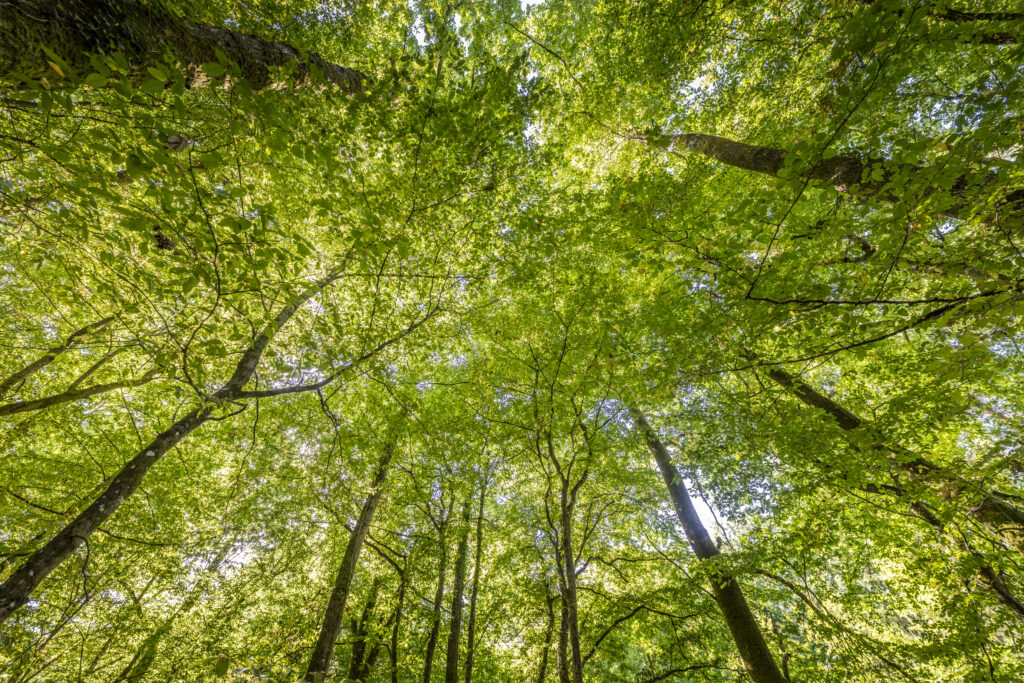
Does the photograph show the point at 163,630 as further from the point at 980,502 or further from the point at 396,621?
the point at 980,502

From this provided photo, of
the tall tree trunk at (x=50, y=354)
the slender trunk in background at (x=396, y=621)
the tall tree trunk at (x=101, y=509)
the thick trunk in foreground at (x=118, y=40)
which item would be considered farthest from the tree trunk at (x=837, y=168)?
the slender trunk in background at (x=396, y=621)

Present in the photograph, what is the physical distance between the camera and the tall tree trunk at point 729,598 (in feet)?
19.7

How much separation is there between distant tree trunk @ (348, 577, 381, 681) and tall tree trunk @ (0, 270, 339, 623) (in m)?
5.09

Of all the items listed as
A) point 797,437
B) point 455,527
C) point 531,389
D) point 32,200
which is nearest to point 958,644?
point 797,437

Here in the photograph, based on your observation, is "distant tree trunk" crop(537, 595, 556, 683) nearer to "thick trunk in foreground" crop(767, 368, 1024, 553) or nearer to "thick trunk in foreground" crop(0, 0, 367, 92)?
Result: "thick trunk in foreground" crop(767, 368, 1024, 553)

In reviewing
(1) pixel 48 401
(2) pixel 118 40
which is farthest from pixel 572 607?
(1) pixel 48 401

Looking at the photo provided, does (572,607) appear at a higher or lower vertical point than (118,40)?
lower

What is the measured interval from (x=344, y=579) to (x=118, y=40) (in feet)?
26.8

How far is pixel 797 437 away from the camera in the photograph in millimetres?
5434

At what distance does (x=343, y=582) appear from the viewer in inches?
260

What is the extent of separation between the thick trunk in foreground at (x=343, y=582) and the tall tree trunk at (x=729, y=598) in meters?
5.82

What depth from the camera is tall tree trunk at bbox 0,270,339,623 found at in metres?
3.35

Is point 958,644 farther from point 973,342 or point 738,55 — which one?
point 738,55

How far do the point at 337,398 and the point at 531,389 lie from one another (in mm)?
5863
